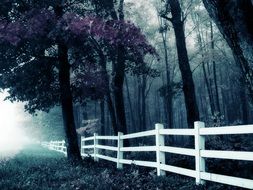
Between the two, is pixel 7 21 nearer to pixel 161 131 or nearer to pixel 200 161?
pixel 161 131

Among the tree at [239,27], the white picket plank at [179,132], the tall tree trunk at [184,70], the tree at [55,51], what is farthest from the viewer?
the tall tree trunk at [184,70]

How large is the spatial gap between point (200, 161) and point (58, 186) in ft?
11.9

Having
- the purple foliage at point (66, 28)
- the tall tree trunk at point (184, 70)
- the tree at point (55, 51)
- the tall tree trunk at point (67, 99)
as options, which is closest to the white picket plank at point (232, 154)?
the purple foliage at point (66, 28)

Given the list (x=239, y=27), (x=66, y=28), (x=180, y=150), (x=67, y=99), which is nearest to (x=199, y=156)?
(x=180, y=150)

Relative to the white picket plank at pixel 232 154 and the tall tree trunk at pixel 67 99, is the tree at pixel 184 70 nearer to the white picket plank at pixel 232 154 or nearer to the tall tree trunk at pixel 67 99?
the tall tree trunk at pixel 67 99

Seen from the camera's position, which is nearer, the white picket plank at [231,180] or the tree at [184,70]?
the white picket plank at [231,180]

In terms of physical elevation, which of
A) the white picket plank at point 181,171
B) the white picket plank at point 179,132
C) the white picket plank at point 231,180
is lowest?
the white picket plank at point 181,171

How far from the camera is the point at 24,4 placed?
54.3ft

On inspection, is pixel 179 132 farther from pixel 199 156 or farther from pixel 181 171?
pixel 199 156

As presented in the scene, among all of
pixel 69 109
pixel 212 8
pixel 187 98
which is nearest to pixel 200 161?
pixel 212 8

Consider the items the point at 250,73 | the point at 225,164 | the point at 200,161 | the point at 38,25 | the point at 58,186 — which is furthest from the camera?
the point at 38,25

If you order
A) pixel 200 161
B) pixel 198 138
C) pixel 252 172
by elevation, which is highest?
pixel 198 138

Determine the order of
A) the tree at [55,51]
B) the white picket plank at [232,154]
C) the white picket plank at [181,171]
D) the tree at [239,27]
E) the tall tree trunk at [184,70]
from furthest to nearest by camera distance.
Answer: the tall tree trunk at [184,70]
the tree at [55,51]
the white picket plank at [181,171]
the white picket plank at [232,154]
the tree at [239,27]

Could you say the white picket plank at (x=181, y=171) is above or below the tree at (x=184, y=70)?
below
